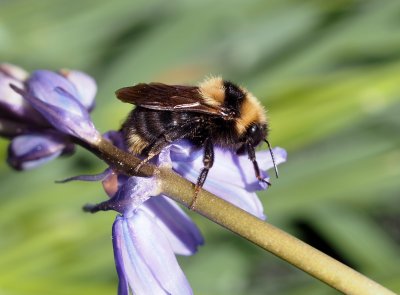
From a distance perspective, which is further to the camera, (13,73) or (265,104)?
(265,104)

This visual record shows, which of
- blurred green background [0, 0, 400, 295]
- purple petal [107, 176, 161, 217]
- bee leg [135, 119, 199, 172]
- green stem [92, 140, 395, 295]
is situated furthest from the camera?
blurred green background [0, 0, 400, 295]

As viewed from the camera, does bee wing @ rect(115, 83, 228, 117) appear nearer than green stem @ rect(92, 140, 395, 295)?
No

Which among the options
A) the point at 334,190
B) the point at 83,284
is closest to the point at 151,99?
the point at 83,284

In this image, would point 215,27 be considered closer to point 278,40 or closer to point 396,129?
point 278,40

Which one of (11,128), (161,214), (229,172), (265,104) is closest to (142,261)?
(161,214)

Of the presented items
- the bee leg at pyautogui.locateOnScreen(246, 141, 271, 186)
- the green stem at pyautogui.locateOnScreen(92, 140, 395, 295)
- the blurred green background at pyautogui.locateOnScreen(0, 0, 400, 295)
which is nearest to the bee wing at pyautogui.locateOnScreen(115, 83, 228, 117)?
the bee leg at pyautogui.locateOnScreen(246, 141, 271, 186)

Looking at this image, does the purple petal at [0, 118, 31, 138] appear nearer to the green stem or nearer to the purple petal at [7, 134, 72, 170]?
the purple petal at [7, 134, 72, 170]

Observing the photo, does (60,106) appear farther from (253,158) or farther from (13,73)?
(253,158)
